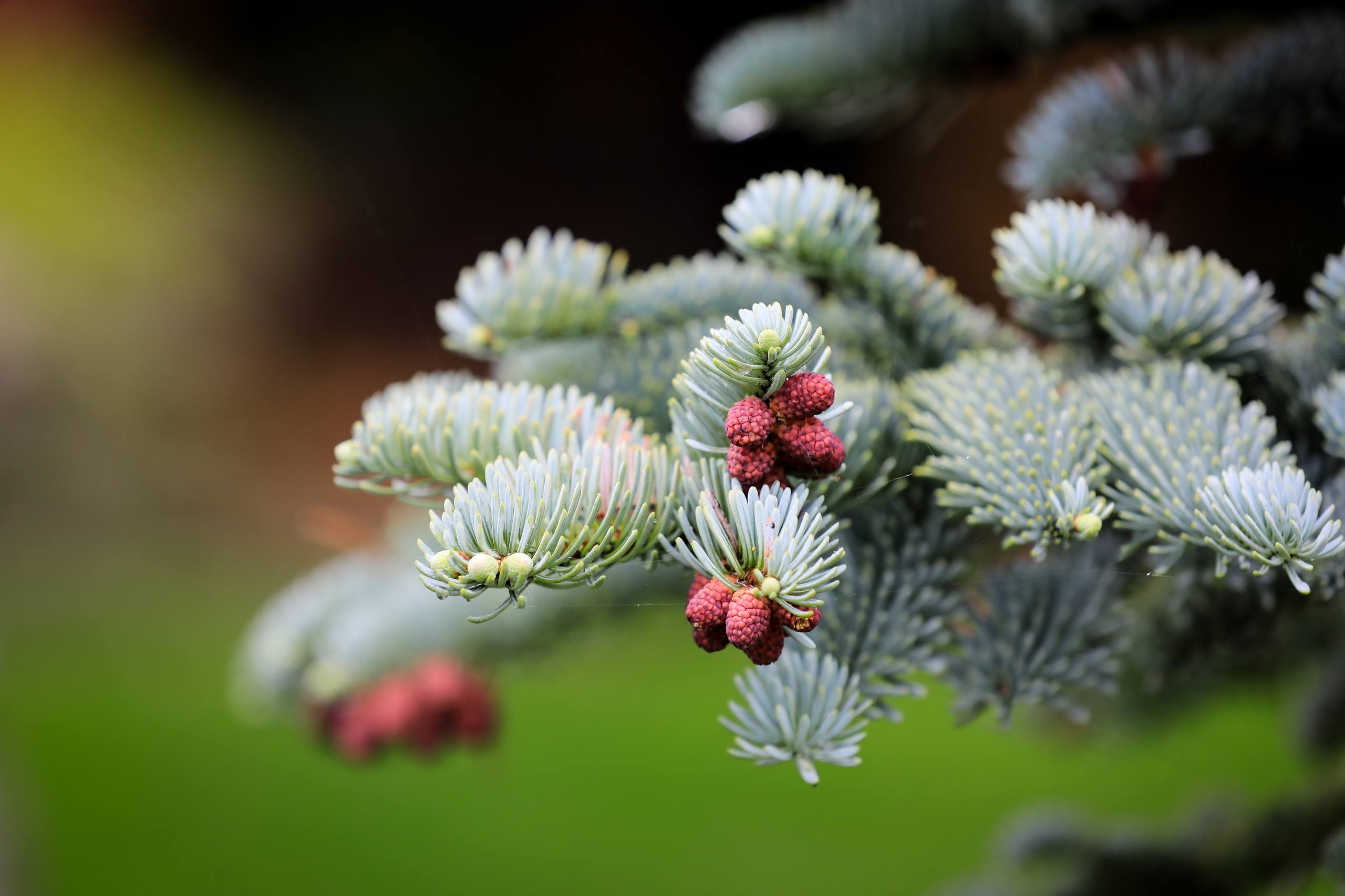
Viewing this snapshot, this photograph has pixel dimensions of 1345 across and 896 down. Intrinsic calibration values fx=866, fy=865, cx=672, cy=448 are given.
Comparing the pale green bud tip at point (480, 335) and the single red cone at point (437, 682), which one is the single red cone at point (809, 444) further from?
the single red cone at point (437, 682)

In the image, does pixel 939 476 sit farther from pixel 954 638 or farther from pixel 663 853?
pixel 663 853

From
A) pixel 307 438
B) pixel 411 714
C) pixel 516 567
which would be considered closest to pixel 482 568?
pixel 516 567

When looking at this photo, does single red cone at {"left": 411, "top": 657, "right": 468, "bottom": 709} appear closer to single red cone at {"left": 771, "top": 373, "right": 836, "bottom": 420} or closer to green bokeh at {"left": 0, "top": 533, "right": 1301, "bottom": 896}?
green bokeh at {"left": 0, "top": 533, "right": 1301, "bottom": 896}

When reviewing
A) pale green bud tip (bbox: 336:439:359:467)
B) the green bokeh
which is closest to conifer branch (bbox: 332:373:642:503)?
pale green bud tip (bbox: 336:439:359:467)

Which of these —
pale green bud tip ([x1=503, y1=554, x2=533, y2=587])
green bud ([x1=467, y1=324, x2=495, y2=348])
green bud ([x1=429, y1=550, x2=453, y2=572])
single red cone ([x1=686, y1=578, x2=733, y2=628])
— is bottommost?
single red cone ([x1=686, y1=578, x2=733, y2=628])

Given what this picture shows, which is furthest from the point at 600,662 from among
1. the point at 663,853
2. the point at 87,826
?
the point at 87,826

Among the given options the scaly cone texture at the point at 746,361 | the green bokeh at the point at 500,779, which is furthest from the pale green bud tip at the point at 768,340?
the green bokeh at the point at 500,779
